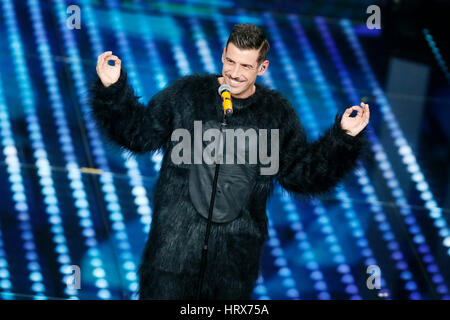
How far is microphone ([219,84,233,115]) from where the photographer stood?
2.11 metres

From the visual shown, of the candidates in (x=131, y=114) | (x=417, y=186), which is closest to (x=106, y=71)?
(x=131, y=114)

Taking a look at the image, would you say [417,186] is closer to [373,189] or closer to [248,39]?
[373,189]

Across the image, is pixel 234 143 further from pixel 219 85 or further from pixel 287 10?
pixel 287 10

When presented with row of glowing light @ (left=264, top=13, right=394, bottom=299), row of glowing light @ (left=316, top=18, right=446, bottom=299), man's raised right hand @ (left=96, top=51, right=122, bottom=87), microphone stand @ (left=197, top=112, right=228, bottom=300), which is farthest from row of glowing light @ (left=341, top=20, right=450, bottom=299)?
man's raised right hand @ (left=96, top=51, right=122, bottom=87)

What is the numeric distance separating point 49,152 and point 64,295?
4.25 ft

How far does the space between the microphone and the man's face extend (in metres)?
0.07

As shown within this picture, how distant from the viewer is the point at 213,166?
7.52 feet

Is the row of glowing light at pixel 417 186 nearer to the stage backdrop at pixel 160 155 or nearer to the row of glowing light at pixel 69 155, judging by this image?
the stage backdrop at pixel 160 155

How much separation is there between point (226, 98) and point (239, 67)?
0.17m

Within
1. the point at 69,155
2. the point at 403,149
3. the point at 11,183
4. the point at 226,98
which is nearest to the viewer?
the point at 226,98

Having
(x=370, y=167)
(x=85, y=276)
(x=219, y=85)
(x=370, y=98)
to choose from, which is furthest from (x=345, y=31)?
(x=219, y=85)

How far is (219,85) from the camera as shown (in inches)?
94.1

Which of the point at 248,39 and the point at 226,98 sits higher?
the point at 248,39

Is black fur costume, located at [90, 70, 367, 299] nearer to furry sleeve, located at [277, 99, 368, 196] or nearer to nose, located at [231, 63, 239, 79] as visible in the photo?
furry sleeve, located at [277, 99, 368, 196]
